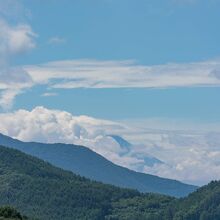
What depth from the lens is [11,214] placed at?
163000 millimetres
